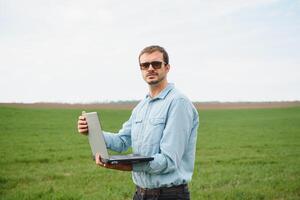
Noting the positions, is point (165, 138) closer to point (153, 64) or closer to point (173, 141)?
point (173, 141)

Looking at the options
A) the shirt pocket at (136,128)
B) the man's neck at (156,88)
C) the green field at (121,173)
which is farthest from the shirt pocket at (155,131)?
the green field at (121,173)

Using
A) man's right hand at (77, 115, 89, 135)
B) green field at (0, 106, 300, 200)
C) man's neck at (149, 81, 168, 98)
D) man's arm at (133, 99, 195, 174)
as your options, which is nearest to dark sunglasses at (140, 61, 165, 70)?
man's neck at (149, 81, 168, 98)

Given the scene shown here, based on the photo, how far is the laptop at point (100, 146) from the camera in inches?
117

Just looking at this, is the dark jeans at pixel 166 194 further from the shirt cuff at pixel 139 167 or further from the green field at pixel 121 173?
the green field at pixel 121 173

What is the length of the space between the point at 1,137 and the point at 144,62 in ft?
65.1

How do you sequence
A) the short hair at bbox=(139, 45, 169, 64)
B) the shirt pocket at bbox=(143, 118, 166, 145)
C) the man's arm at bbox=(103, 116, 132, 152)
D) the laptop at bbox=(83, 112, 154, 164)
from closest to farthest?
the laptop at bbox=(83, 112, 154, 164) → the shirt pocket at bbox=(143, 118, 166, 145) → the short hair at bbox=(139, 45, 169, 64) → the man's arm at bbox=(103, 116, 132, 152)

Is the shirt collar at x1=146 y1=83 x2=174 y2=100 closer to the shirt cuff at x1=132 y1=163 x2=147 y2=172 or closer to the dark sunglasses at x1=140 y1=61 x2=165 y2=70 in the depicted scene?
the dark sunglasses at x1=140 y1=61 x2=165 y2=70

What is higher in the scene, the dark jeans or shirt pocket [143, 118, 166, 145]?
shirt pocket [143, 118, 166, 145]

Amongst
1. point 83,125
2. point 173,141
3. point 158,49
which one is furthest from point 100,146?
point 158,49

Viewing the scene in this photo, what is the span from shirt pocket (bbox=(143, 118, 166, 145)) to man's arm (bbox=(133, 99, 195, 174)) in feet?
0.19

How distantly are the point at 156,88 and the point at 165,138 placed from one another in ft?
1.42

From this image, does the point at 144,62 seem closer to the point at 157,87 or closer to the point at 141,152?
the point at 157,87

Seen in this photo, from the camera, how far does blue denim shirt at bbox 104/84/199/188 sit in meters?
3.02

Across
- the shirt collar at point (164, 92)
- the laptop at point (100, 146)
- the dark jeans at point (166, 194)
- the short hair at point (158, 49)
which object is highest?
the short hair at point (158, 49)
